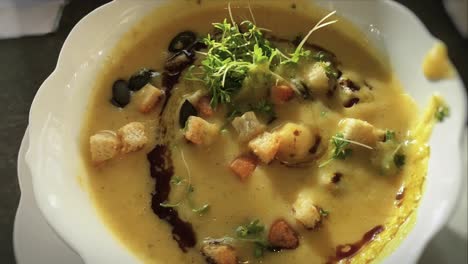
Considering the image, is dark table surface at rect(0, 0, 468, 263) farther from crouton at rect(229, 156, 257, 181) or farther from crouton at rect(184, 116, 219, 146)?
crouton at rect(229, 156, 257, 181)

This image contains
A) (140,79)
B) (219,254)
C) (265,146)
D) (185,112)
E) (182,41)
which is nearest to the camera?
(219,254)

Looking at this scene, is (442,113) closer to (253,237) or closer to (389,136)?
(389,136)

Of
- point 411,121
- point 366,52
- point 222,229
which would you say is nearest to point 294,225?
point 222,229

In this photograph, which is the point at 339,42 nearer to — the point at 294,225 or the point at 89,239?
the point at 294,225

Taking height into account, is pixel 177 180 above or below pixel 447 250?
below

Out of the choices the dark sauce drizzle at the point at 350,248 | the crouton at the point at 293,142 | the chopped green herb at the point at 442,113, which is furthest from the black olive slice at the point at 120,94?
the chopped green herb at the point at 442,113

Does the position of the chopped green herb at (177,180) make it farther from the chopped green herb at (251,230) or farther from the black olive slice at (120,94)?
the black olive slice at (120,94)

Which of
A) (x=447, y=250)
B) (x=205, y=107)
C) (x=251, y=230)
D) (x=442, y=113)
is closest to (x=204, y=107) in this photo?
(x=205, y=107)

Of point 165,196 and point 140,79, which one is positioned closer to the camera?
point 165,196
